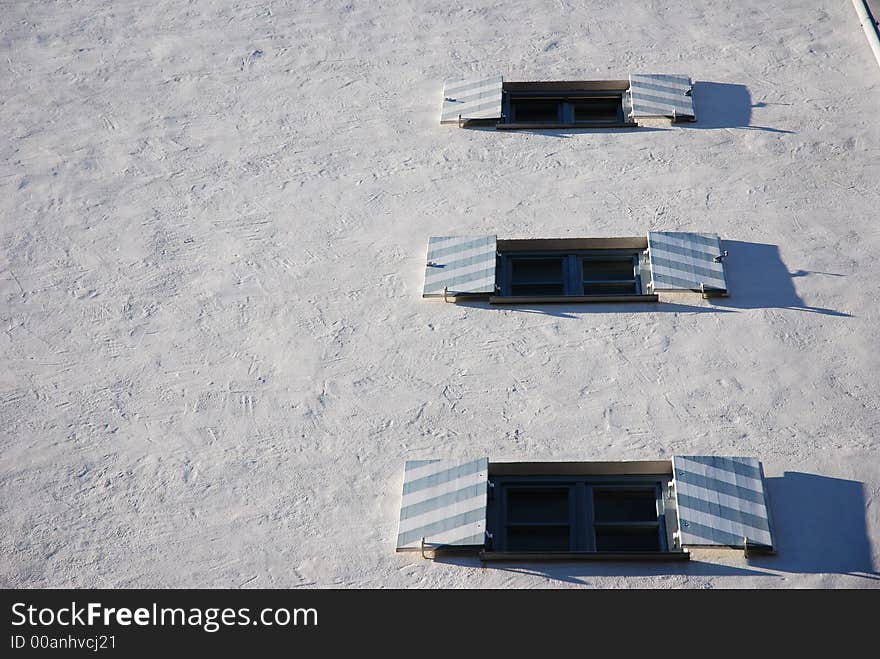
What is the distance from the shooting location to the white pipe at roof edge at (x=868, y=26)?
36.0 feet

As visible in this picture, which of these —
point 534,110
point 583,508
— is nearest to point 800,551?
point 583,508

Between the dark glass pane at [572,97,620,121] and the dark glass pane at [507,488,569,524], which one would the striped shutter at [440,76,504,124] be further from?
the dark glass pane at [507,488,569,524]

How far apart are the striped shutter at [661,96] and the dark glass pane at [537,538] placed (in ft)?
14.1

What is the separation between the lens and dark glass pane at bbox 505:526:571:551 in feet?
25.5

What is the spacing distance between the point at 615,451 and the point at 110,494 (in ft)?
11.2

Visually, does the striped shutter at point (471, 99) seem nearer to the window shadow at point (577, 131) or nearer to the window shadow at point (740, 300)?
the window shadow at point (577, 131)

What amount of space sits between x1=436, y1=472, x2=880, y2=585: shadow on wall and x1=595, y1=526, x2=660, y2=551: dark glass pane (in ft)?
1.40

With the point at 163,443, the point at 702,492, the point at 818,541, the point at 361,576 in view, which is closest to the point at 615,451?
the point at 702,492

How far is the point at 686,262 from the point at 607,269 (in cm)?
74

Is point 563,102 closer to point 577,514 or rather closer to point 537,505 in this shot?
point 537,505

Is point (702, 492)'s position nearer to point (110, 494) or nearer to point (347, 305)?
point (347, 305)

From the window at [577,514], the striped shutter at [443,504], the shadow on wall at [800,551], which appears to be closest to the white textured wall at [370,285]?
the shadow on wall at [800,551]

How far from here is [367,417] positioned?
27.1 feet

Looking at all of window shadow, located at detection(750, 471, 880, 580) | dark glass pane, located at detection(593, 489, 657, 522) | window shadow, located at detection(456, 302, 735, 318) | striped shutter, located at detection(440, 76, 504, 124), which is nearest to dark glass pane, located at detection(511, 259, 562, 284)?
window shadow, located at detection(456, 302, 735, 318)
